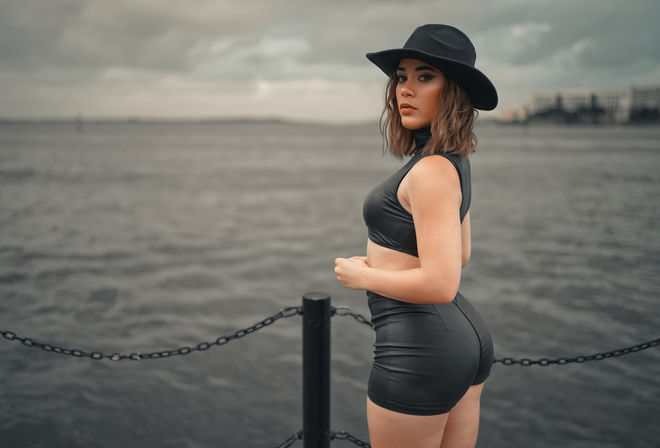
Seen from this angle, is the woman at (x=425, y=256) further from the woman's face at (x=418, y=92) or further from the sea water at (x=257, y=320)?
the sea water at (x=257, y=320)

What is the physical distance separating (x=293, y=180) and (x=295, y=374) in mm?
31736

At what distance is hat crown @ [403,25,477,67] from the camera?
210 centimetres

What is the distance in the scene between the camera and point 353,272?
7.17 ft

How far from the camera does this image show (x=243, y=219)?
20.9 meters

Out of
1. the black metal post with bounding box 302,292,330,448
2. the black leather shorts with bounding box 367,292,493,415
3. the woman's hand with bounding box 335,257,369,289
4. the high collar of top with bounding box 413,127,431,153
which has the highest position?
the high collar of top with bounding box 413,127,431,153

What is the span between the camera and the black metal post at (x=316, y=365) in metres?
3.40

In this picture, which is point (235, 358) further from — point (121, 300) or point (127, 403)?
point (121, 300)

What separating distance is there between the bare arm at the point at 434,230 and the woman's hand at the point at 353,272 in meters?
0.19

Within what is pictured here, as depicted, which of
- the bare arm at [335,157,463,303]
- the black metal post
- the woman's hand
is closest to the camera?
the bare arm at [335,157,463,303]

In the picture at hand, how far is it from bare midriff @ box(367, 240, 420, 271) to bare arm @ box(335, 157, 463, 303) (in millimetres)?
152

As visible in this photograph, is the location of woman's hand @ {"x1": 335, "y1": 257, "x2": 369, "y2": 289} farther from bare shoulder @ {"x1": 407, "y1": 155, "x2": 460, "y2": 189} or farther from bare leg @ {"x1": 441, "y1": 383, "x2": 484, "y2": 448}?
bare leg @ {"x1": 441, "y1": 383, "x2": 484, "y2": 448}

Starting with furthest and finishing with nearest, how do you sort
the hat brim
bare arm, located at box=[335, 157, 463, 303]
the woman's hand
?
the woman's hand → the hat brim → bare arm, located at box=[335, 157, 463, 303]

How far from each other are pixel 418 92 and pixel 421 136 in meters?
0.20

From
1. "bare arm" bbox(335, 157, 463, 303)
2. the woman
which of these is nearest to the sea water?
the woman
